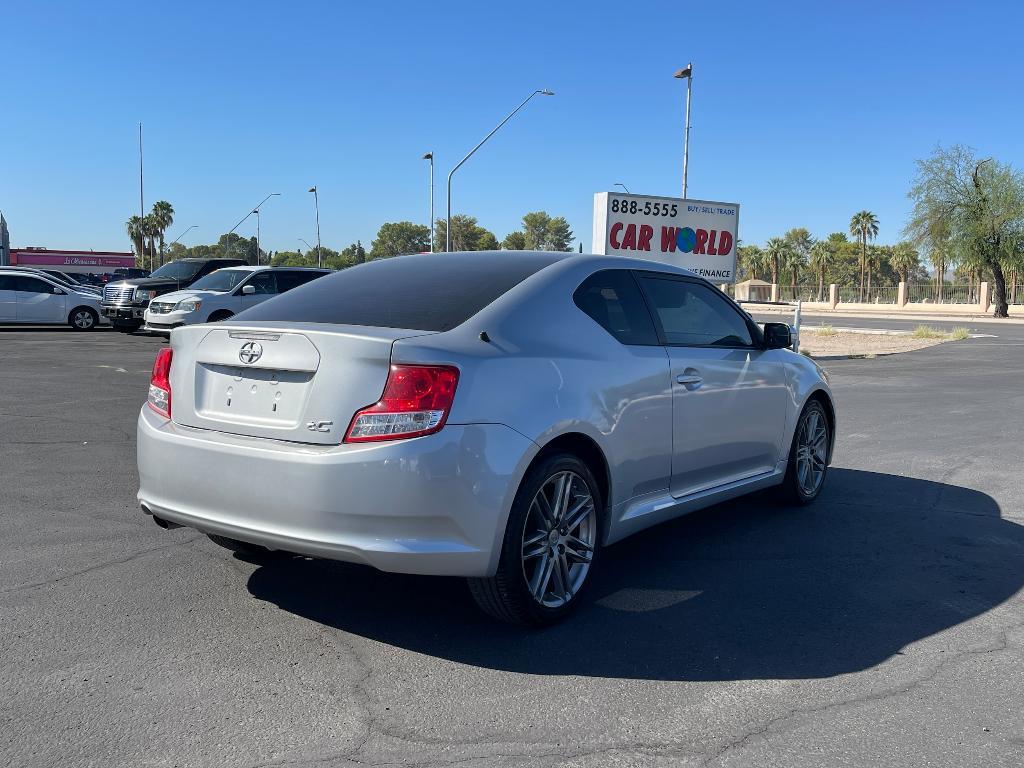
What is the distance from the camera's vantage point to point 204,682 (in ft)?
11.4

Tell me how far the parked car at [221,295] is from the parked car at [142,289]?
2573mm

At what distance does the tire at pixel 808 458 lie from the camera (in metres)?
6.28

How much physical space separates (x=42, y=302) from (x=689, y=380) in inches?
955

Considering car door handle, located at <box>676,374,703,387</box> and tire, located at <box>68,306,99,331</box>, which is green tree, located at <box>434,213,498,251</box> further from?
car door handle, located at <box>676,374,703,387</box>

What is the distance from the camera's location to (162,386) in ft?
14.3

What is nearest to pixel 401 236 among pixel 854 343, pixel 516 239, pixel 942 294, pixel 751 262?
pixel 516 239

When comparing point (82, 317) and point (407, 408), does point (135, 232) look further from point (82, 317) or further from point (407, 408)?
point (407, 408)

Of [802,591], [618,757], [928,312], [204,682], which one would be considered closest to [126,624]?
[204,682]

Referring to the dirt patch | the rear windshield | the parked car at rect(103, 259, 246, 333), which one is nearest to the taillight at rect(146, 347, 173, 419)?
the rear windshield

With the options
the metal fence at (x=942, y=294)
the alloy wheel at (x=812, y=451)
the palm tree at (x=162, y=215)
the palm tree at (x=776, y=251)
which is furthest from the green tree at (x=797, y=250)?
the alloy wheel at (x=812, y=451)

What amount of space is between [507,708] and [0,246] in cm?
8044

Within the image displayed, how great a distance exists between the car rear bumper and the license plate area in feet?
0.34

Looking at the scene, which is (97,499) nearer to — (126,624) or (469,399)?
(126,624)

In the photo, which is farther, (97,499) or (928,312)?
(928,312)
